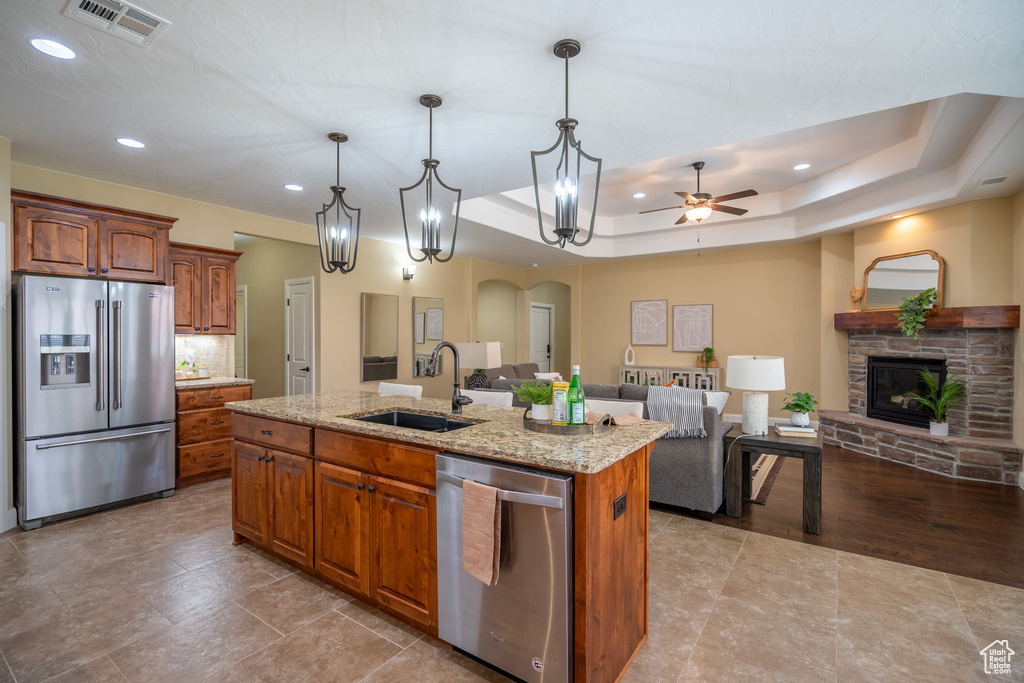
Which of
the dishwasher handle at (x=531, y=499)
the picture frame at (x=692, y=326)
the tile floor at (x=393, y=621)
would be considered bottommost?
the tile floor at (x=393, y=621)

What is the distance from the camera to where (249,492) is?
293cm

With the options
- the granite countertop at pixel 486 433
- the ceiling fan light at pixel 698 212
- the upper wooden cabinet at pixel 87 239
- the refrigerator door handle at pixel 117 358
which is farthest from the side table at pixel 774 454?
the upper wooden cabinet at pixel 87 239

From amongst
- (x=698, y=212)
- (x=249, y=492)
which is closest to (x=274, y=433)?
(x=249, y=492)

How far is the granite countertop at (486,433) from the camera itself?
66.2 inches

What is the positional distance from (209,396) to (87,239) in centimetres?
159

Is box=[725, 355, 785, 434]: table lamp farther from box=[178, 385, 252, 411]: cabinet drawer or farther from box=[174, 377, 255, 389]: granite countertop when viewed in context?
box=[178, 385, 252, 411]: cabinet drawer

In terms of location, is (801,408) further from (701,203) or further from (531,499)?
(531,499)

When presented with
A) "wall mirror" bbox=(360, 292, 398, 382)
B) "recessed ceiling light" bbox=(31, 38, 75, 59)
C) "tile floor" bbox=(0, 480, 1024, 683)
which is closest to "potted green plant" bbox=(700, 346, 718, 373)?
"tile floor" bbox=(0, 480, 1024, 683)

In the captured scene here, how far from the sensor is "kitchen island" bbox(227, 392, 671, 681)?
1.67 m

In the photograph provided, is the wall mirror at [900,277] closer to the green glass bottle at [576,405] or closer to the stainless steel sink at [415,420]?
the green glass bottle at [576,405]

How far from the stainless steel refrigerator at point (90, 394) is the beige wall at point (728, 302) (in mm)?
6353

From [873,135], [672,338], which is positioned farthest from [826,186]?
[672,338]

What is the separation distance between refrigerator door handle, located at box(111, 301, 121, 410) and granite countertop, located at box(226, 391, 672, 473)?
142cm

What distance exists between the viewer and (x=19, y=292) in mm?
3260
